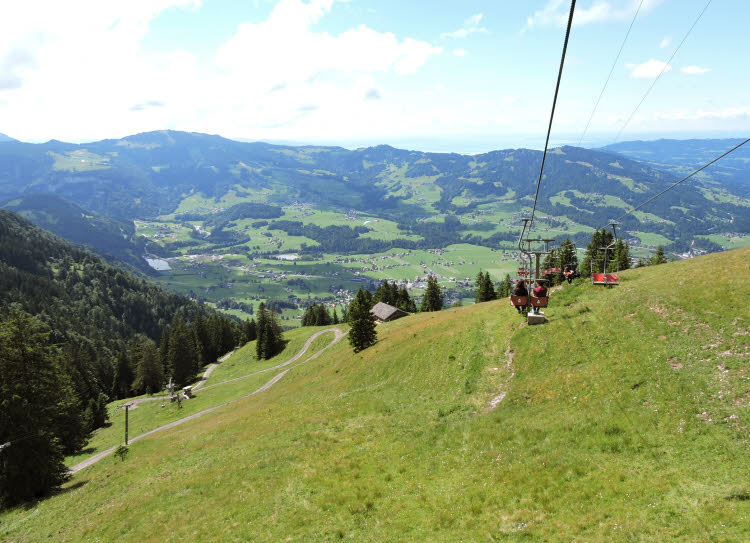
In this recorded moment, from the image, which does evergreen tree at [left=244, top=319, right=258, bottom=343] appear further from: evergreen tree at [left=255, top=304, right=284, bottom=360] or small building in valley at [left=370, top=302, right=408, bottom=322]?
small building in valley at [left=370, top=302, right=408, bottom=322]

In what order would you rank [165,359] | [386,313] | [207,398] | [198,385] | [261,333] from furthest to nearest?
[165,359] < [261,333] < [386,313] < [198,385] < [207,398]

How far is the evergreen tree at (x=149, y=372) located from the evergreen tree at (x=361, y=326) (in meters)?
67.3

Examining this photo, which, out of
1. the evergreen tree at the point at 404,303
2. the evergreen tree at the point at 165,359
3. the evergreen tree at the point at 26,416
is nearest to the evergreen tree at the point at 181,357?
the evergreen tree at the point at 165,359

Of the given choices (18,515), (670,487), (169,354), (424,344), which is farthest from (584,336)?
(169,354)

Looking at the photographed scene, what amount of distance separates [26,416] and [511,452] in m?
43.9

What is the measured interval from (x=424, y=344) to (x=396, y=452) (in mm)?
20602

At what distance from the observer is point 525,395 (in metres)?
23.8

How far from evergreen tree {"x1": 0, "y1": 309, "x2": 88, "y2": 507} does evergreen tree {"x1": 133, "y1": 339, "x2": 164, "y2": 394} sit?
63.5m

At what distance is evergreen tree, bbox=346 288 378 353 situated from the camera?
59.1 m

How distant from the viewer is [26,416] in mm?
34281

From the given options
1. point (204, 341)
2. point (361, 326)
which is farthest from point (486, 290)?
point (204, 341)

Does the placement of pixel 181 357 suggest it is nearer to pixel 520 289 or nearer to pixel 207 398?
pixel 207 398

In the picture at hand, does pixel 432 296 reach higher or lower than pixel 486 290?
lower

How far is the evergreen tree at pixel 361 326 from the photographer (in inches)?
2325
